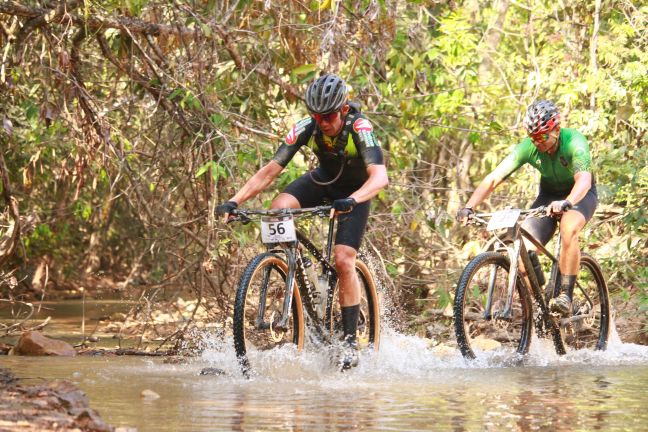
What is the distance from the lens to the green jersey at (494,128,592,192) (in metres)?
9.15

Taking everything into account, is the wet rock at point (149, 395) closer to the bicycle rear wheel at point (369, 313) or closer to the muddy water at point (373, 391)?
the muddy water at point (373, 391)

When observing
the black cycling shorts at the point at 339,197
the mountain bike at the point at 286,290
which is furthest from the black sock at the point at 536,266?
the black cycling shorts at the point at 339,197

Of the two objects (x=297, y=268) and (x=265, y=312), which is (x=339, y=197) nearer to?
(x=297, y=268)

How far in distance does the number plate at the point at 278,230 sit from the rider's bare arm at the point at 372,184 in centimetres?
48

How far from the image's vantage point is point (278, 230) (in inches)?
299

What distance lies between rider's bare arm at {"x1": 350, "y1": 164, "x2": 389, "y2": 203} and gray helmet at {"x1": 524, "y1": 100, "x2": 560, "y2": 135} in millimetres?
1678

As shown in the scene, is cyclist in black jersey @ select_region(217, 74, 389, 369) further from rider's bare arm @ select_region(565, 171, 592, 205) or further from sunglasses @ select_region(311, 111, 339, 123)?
rider's bare arm @ select_region(565, 171, 592, 205)

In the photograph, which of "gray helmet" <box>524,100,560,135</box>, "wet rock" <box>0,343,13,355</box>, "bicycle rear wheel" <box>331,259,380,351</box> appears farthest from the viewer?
"wet rock" <box>0,343,13,355</box>

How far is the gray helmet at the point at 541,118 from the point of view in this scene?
908 cm

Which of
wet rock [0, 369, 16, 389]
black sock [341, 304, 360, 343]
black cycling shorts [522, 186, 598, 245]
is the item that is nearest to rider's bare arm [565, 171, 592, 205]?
black cycling shorts [522, 186, 598, 245]

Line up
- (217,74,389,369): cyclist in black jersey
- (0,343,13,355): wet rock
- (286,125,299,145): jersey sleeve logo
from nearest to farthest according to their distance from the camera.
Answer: (217,74,389,369): cyclist in black jersey < (286,125,299,145): jersey sleeve logo < (0,343,13,355): wet rock

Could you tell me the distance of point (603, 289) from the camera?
10266 mm

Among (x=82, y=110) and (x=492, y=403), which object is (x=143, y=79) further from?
(x=492, y=403)

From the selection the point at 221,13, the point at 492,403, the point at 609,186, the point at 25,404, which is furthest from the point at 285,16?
the point at 25,404
